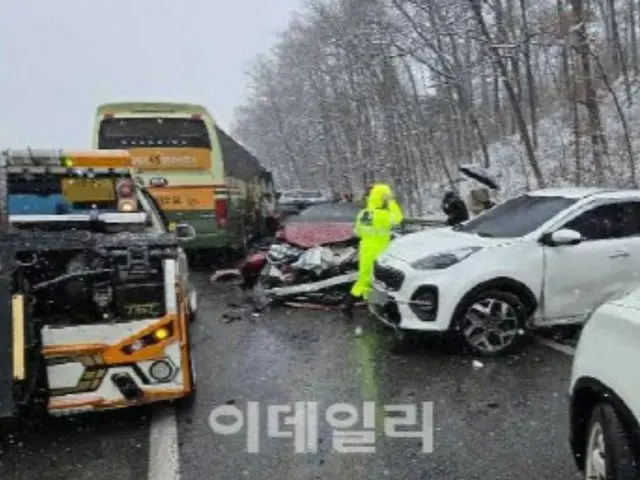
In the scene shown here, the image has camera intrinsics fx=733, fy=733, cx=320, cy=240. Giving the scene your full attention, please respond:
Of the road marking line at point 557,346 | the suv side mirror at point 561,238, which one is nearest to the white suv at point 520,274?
the suv side mirror at point 561,238

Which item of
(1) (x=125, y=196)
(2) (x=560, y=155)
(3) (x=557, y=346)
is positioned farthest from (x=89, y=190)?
(2) (x=560, y=155)

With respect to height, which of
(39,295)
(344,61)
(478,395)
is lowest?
(478,395)

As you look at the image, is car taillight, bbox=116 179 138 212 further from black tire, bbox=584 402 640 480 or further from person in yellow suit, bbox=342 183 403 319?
black tire, bbox=584 402 640 480

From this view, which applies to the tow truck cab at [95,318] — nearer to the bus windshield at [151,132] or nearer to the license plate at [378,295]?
the license plate at [378,295]

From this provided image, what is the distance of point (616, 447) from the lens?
2.87 metres

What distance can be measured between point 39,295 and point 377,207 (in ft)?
16.5

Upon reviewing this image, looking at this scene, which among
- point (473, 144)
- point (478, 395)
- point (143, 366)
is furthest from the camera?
point (473, 144)

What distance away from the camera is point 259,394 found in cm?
579

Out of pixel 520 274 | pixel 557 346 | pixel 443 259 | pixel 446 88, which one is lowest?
pixel 557 346

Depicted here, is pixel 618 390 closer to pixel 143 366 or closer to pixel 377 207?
pixel 143 366

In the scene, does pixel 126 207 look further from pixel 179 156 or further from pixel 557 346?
pixel 179 156

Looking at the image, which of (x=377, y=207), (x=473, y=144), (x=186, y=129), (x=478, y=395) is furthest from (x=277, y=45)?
(x=478, y=395)

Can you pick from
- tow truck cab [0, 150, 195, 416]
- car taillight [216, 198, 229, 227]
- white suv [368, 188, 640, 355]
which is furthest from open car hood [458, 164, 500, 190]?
tow truck cab [0, 150, 195, 416]

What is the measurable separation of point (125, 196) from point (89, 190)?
364mm
